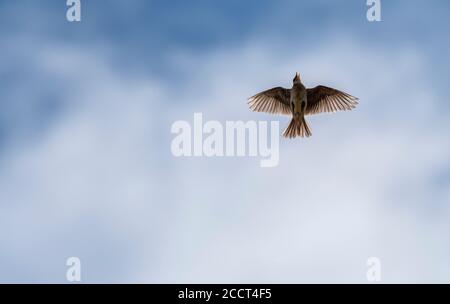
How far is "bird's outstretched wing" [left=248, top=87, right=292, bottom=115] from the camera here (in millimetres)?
18906

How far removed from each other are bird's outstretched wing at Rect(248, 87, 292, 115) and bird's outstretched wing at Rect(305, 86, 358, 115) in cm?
62

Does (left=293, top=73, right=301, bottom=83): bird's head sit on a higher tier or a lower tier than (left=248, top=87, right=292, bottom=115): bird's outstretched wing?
higher

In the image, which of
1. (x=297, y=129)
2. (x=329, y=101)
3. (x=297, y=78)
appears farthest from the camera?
(x=329, y=101)

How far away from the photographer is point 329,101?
19031 millimetres

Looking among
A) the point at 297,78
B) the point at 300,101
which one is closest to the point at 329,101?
the point at 300,101

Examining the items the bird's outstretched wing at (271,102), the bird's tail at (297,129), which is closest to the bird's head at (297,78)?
the bird's outstretched wing at (271,102)

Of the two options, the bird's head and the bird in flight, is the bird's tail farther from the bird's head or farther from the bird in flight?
the bird's head

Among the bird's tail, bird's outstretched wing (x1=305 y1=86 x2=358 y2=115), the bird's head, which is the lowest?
the bird's tail

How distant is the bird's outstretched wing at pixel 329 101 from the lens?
61.9 feet

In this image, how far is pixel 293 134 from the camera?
59.3ft

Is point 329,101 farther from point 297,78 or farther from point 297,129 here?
point 297,129

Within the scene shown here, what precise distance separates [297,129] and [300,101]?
36.1 inches

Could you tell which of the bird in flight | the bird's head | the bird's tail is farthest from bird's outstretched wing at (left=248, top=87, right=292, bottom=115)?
the bird's tail
